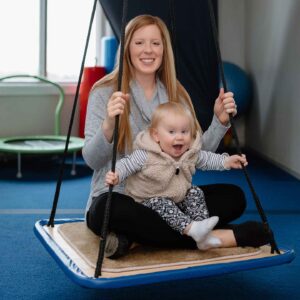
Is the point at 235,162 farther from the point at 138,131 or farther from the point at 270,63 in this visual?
the point at 270,63

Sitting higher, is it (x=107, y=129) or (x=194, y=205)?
(x=107, y=129)

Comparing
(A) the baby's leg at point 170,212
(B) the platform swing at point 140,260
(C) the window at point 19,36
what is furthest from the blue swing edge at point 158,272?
(C) the window at point 19,36

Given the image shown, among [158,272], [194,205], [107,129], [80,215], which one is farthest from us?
[80,215]

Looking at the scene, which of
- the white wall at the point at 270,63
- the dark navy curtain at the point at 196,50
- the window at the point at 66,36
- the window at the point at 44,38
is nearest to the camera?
the white wall at the point at 270,63

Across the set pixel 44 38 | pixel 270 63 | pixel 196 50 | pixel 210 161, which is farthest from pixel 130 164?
pixel 44 38

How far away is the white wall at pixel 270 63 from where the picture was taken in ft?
14.7

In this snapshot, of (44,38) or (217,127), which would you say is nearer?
(217,127)

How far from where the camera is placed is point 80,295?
2.17 metres

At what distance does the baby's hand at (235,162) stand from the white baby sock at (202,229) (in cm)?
25

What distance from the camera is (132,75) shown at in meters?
2.30

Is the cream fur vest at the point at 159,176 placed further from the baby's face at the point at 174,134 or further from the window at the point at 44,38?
the window at the point at 44,38

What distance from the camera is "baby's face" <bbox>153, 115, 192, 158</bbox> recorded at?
2.03 meters

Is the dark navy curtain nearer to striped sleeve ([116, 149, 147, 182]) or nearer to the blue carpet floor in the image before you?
the blue carpet floor

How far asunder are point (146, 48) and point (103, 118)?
309 mm
